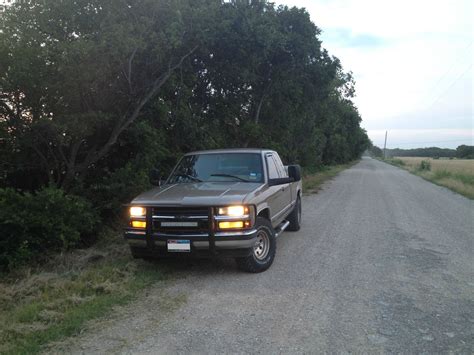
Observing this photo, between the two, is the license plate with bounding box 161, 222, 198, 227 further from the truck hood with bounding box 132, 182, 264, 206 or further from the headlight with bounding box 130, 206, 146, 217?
the headlight with bounding box 130, 206, 146, 217

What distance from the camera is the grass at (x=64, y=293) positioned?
3953 millimetres

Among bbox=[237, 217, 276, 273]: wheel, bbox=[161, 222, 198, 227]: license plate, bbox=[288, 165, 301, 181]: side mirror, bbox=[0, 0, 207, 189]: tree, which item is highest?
bbox=[0, 0, 207, 189]: tree

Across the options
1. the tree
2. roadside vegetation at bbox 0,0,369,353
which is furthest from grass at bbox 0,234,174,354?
the tree

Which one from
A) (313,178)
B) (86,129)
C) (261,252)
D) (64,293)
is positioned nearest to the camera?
(64,293)

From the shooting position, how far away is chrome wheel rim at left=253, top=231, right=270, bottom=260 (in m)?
6.04

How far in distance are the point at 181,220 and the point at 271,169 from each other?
2448mm

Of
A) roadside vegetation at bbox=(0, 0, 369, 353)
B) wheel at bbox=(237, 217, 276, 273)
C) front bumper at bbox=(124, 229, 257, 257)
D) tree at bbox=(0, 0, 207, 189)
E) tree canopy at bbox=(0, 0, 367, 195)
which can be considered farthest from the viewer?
tree canopy at bbox=(0, 0, 367, 195)

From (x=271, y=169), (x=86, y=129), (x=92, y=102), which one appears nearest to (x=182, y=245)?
(x=271, y=169)

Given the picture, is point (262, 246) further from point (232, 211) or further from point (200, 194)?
point (200, 194)

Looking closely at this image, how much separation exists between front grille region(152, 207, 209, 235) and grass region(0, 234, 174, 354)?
77 cm

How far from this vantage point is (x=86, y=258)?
6734 millimetres

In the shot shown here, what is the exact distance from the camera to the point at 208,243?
17.6 feet

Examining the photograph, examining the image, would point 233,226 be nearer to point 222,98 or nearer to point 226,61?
point 226,61

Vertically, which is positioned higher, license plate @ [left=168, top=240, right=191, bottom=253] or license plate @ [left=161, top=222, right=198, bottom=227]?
license plate @ [left=161, top=222, right=198, bottom=227]
